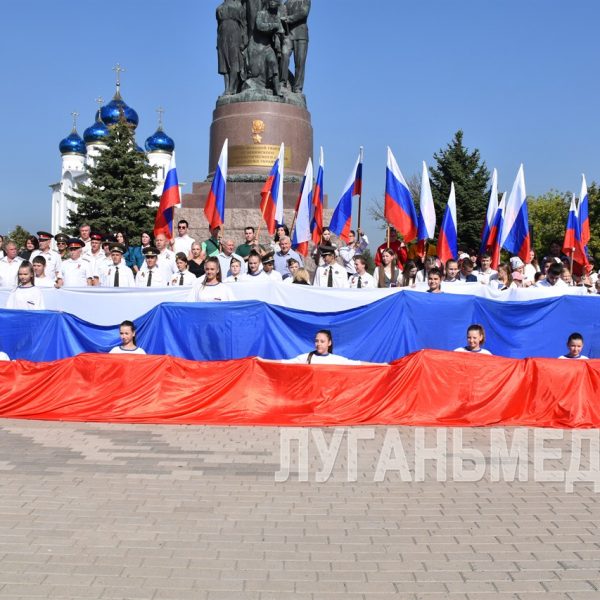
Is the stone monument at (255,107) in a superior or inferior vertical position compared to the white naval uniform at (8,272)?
superior

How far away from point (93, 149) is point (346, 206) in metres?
57.8

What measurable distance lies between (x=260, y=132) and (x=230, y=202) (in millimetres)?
1849

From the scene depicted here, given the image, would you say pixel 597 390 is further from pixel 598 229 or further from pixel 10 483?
pixel 598 229

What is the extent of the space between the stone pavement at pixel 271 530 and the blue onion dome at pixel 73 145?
73.8 meters

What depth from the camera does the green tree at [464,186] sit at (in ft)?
143

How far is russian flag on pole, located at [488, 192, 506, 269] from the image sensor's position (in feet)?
43.3

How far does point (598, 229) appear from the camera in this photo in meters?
49.9

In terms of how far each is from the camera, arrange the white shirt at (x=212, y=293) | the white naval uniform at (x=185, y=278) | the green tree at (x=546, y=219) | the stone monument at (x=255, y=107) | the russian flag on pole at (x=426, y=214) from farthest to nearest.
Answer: the green tree at (x=546, y=219), the stone monument at (x=255, y=107), the russian flag on pole at (x=426, y=214), the white naval uniform at (x=185, y=278), the white shirt at (x=212, y=293)

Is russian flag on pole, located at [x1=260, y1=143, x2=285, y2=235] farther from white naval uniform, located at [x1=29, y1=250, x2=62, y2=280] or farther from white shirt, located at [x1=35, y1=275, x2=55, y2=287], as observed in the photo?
white shirt, located at [x1=35, y1=275, x2=55, y2=287]

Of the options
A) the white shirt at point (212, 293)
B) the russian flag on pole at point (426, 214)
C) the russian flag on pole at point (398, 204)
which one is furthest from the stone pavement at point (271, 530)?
the russian flag on pole at point (398, 204)

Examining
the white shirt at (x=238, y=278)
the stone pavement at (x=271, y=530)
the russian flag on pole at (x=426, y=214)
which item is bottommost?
the stone pavement at (x=271, y=530)

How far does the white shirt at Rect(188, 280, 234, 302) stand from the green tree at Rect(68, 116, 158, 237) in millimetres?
29991

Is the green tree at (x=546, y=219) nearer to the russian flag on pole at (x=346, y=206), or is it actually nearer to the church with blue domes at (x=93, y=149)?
the church with blue domes at (x=93, y=149)

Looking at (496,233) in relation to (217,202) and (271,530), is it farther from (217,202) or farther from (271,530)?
(271,530)
